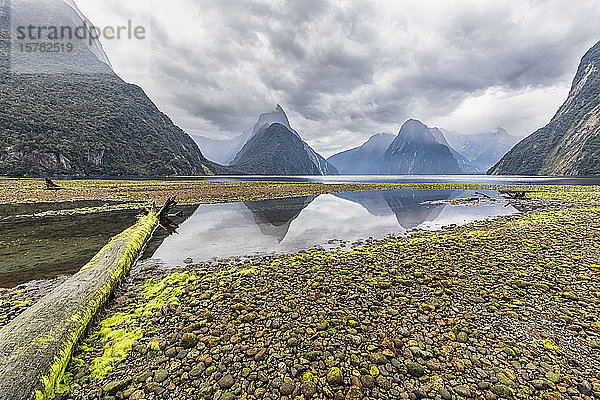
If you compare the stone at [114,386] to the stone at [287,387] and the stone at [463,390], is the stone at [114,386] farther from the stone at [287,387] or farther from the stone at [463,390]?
the stone at [463,390]

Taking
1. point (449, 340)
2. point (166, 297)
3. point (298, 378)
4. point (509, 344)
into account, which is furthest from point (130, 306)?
point (509, 344)

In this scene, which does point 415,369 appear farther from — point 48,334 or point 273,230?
point 273,230

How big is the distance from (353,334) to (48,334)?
7733 millimetres

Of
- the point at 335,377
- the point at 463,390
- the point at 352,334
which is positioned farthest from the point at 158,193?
the point at 463,390

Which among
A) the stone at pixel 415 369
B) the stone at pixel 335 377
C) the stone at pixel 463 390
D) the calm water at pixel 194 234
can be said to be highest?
the stone at pixel 463 390

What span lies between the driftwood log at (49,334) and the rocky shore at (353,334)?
0.47 metres

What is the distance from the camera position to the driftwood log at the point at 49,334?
16.2 ft

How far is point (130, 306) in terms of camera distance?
29.8 ft

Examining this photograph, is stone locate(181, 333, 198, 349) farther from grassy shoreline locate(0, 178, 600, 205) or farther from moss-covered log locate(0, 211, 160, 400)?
grassy shoreline locate(0, 178, 600, 205)

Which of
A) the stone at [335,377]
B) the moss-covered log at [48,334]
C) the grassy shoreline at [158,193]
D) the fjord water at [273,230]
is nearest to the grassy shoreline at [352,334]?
the stone at [335,377]

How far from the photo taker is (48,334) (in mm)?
6246

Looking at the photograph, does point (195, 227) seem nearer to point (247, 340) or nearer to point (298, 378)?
point (247, 340)

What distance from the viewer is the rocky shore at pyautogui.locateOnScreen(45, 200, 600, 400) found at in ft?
17.6

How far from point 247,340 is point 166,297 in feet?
14.9
